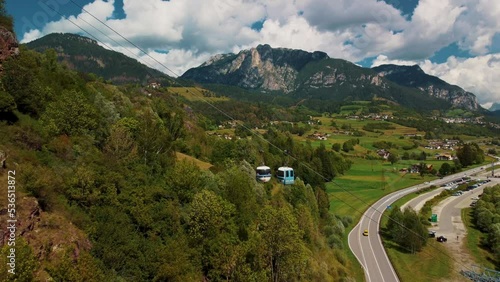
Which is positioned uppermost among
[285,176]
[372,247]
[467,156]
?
[467,156]

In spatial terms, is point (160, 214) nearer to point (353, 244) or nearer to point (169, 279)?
point (169, 279)

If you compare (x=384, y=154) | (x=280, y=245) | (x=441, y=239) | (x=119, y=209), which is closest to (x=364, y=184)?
(x=441, y=239)

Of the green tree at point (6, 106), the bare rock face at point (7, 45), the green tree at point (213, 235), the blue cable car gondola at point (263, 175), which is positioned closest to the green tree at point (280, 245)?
the green tree at point (213, 235)

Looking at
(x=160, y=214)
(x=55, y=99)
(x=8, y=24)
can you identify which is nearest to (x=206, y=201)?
(x=160, y=214)

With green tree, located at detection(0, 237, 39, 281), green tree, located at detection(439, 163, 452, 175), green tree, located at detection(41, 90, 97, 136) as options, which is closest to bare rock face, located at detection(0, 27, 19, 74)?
green tree, located at detection(41, 90, 97, 136)

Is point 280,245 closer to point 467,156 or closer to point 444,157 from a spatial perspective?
point 467,156
